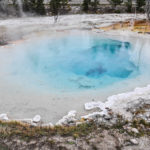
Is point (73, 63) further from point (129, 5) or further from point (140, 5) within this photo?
point (140, 5)

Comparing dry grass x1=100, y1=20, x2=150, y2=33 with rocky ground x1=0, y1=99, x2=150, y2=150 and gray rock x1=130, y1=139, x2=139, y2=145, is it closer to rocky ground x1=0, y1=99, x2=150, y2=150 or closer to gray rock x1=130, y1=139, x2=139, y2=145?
rocky ground x1=0, y1=99, x2=150, y2=150

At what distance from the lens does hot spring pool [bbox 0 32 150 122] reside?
6191 mm

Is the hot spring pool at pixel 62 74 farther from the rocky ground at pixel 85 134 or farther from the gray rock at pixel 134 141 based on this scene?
the gray rock at pixel 134 141

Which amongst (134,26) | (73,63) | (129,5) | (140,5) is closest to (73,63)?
(73,63)

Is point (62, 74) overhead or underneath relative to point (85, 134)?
overhead

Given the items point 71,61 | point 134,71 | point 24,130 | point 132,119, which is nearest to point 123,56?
point 134,71

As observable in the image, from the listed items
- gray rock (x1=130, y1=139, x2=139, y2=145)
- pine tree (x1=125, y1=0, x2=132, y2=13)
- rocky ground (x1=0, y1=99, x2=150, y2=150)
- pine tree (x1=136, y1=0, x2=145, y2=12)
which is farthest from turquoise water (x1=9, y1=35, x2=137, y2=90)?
pine tree (x1=136, y1=0, x2=145, y2=12)

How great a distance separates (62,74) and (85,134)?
454 cm

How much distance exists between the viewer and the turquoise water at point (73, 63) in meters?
7.94

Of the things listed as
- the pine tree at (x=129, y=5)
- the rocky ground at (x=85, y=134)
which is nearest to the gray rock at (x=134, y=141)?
the rocky ground at (x=85, y=134)

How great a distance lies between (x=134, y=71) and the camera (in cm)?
883

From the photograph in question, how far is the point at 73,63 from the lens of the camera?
10102 millimetres

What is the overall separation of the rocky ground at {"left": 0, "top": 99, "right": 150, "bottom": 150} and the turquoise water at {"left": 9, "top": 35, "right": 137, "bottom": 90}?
249 centimetres

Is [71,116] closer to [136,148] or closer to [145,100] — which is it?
[136,148]
